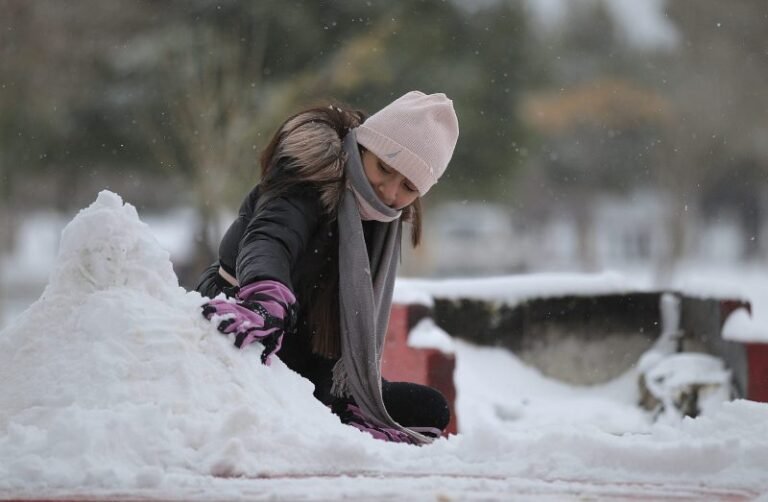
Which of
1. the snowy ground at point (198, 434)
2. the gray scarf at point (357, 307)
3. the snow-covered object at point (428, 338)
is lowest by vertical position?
the snowy ground at point (198, 434)

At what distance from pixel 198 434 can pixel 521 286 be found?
4565 millimetres

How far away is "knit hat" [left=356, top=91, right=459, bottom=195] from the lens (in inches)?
149

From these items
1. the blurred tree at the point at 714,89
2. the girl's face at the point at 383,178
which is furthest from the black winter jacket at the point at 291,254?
the blurred tree at the point at 714,89

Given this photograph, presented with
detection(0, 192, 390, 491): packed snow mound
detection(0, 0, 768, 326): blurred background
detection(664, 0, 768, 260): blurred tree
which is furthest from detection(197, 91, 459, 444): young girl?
detection(664, 0, 768, 260): blurred tree

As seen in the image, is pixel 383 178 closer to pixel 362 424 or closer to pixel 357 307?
pixel 357 307

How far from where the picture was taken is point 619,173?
33.0 m

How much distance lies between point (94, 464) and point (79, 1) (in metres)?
19.3

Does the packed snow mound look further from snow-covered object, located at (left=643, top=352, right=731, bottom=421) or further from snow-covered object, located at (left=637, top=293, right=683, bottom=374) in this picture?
snow-covered object, located at (left=637, top=293, right=683, bottom=374)

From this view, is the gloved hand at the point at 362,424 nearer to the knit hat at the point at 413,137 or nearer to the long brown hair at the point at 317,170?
the long brown hair at the point at 317,170

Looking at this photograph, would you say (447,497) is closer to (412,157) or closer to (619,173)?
(412,157)

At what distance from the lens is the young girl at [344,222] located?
3.69m

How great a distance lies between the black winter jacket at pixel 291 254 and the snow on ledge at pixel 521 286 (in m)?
2.85

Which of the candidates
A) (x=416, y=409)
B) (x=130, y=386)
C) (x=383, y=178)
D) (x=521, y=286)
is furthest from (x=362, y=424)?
(x=521, y=286)

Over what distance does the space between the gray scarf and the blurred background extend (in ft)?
29.0
